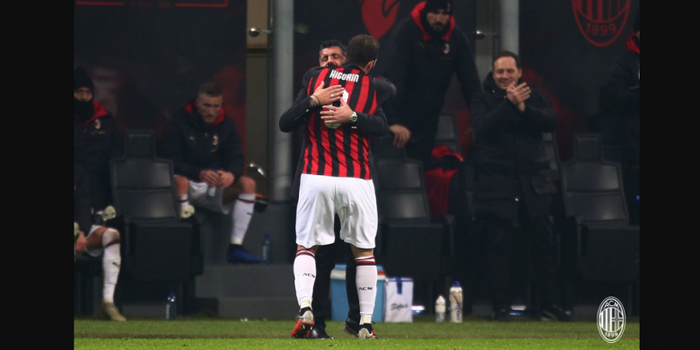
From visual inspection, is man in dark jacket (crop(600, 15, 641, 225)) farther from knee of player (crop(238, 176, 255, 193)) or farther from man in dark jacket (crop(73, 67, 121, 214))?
man in dark jacket (crop(73, 67, 121, 214))

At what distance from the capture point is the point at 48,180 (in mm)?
4758

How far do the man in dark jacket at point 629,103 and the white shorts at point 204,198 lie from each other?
325 cm

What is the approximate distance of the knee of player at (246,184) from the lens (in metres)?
9.20

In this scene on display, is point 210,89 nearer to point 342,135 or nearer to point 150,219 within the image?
point 150,219

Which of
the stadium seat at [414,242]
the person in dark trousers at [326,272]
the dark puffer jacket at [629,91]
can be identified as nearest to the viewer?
the person in dark trousers at [326,272]

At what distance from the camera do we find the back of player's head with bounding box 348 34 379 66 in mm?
6234

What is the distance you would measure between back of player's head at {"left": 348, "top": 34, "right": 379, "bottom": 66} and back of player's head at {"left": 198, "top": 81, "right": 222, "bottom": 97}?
3.04m

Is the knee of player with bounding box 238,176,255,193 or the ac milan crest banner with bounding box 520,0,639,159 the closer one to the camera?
the knee of player with bounding box 238,176,255,193

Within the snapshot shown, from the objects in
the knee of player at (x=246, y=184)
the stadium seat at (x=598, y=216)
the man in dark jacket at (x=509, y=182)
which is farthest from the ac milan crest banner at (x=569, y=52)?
the knee of player at (x=246, y=184)

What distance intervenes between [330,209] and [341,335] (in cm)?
95

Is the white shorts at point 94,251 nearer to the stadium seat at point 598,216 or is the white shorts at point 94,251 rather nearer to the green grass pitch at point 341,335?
the green grass pitch at point 341,335

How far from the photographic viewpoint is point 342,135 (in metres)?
6.23

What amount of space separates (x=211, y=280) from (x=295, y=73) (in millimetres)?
1888

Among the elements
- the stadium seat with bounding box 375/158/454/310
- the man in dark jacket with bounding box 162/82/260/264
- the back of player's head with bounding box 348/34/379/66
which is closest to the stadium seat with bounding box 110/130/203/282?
the man in dark jacket with bounding box 162/82/260/264
